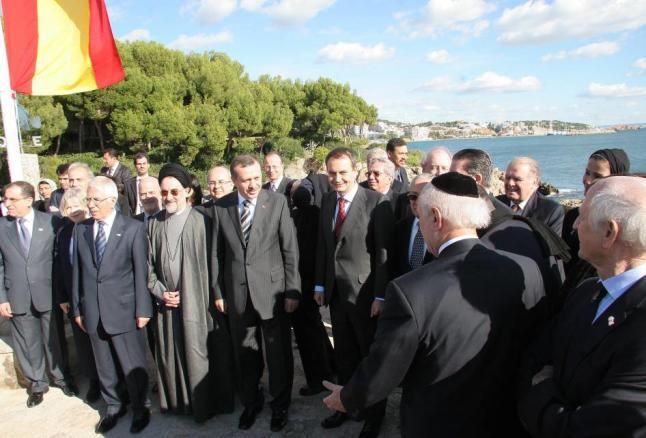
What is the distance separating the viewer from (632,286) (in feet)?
4.56

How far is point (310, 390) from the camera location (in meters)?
3.95

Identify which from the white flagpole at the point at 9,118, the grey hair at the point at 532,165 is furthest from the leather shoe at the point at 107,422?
the grey hair at the point at 532,165

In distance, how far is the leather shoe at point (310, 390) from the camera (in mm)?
3929

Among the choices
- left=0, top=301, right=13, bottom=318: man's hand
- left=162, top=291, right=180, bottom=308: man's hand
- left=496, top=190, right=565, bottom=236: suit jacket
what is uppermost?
left=496, top=190, right=565, bottom=236: suit jacket

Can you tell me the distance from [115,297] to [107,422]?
3.49ft

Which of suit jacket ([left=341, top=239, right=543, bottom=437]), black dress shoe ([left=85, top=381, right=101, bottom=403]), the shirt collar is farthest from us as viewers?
black dress shoe ([left=85, top=381, right=101, bottom=403])

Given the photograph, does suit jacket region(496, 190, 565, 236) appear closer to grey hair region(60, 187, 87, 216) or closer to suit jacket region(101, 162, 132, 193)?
grey hair region(60, 187, 87, 216)

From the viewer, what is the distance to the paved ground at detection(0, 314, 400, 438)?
3416mm

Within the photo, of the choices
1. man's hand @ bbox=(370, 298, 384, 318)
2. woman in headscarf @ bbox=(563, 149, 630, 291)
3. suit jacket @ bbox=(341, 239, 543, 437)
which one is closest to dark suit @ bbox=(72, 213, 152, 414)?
man's hand @ bbox=(370, 298, 384, 318)

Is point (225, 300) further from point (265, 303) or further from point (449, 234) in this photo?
point (449, 234)

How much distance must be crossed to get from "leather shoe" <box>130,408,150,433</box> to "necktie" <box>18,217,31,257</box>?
180 centimetres

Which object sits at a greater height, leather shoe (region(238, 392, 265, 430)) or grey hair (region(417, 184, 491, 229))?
grey hair (region(417, 184, 491, 229))

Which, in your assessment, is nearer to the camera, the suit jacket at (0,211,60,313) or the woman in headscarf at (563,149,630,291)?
the woman in headscarf at (563,149,630,291)

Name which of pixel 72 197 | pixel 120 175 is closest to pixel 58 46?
pixel 120 175
